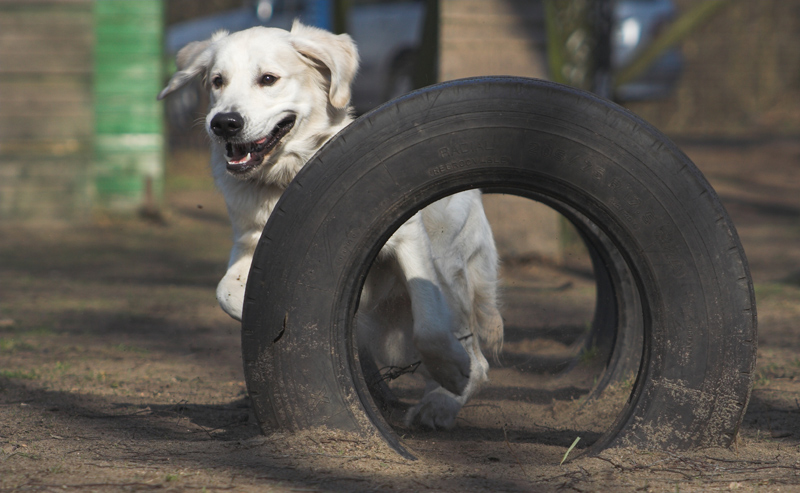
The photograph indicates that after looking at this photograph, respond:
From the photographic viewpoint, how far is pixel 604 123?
2299 millimetres

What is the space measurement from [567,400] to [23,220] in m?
7.18

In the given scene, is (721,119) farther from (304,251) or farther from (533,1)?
(304,251)

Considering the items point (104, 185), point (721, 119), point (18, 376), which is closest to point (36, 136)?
point (104, 185)

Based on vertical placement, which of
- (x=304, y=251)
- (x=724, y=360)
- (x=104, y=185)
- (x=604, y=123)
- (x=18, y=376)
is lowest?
(x=18, y=376)

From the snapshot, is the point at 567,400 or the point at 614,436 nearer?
the point at 614,436

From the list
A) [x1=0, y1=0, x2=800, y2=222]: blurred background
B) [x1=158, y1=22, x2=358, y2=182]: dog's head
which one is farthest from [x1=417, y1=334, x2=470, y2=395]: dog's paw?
[x1=0, y1=0, x2=800, y2=222]: blurred background

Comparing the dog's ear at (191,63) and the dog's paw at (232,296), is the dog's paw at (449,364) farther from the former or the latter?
the dog's ear at (191,63)

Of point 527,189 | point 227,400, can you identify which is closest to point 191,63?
point 227,400

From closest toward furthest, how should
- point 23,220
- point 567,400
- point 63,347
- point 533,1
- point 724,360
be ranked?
point 724,360
point 567,400
point 63,347
point 533,1
point 23,220

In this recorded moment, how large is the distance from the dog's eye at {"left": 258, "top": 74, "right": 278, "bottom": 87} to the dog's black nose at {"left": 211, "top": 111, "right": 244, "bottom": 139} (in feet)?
0.88

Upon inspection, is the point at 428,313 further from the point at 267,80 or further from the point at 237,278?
the point at 267,80

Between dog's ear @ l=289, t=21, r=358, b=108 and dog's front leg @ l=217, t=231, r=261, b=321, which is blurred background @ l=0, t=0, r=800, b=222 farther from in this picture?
dog's front leg @ l=217, t=231, r=261, b=321

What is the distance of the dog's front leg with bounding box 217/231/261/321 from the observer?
309cm

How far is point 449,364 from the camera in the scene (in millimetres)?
3047
